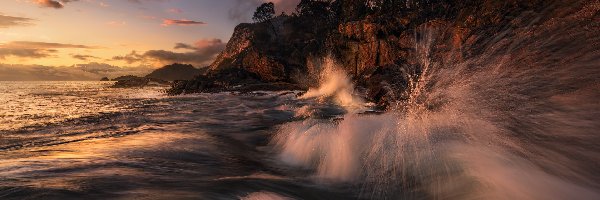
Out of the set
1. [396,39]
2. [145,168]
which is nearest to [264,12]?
[396,39]

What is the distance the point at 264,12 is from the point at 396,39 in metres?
75.9

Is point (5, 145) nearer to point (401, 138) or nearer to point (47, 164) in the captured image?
point (47, 164)

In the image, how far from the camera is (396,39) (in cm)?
4862

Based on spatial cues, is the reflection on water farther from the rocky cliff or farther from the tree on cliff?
the tree on cliff

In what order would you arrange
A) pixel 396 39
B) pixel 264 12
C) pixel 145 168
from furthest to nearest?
pixel 264 12 < pixel 396 39 < pixel 145 168

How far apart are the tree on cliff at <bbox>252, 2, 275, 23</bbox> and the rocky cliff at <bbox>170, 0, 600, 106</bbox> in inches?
1020

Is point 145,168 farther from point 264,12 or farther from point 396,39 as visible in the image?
point 264,12

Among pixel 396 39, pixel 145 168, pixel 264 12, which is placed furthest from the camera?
pixel 264 12

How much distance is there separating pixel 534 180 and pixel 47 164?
26.2 ft

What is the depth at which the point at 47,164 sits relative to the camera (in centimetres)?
703

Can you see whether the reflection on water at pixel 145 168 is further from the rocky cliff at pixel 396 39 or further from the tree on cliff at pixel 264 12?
the tree on cliff at pixel 264 12

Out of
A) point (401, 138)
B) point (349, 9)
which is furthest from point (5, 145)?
point (349, 9)

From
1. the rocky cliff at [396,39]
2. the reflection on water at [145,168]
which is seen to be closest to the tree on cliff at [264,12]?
the rocky cliff at [396,39]

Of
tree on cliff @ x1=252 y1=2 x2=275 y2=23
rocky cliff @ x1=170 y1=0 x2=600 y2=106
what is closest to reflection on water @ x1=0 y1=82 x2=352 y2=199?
rocky cliff @ x1=170 y1=0 x2=600 y2=106
